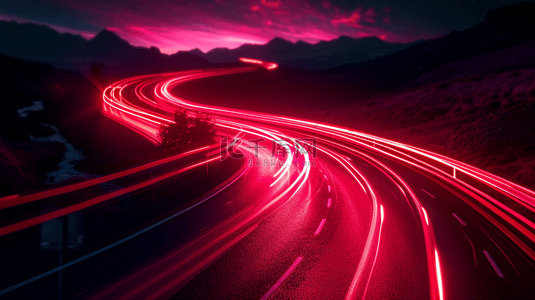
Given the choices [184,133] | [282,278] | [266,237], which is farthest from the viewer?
[184,133]

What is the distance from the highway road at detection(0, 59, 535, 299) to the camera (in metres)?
6.46

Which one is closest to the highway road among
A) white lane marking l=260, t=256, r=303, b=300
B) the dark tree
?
white lane marking l=260, t=256, r=303, b=300

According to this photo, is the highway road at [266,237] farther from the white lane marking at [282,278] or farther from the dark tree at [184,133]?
the dark tree at [184,133]

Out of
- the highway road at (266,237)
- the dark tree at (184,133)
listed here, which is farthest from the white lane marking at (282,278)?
the dark tree at (184,133)

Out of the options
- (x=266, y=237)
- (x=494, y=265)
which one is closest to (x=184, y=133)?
(x=266, y=237)

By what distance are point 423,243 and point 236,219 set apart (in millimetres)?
5830

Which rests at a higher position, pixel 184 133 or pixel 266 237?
pixel 184 133

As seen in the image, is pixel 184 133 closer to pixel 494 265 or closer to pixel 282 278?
pixel 282 278

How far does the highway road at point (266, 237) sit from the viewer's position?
646 cm

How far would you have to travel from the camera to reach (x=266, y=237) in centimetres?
895

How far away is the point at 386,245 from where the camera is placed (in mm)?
8594

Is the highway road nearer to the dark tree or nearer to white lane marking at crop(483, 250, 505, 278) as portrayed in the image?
white lane marking at crop(483, 250, 505, 278)

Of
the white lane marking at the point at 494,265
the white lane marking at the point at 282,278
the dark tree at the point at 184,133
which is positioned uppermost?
the dark tree at the point at 184,133

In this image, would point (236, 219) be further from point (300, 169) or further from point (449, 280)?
point (300, 169)
